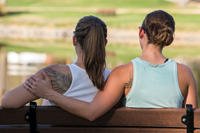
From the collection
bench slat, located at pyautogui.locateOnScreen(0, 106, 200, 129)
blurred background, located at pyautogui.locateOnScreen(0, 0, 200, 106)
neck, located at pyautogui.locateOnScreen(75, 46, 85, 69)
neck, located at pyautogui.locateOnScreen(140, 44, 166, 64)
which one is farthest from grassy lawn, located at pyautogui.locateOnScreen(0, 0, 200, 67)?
bench slat, located at pyautogui.locateOnScreen(0, 106, 200, 129)

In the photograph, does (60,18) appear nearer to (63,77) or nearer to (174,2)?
(174,2)

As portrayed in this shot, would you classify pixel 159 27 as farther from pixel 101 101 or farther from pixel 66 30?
pixel 66 30

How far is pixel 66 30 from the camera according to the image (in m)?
9.35

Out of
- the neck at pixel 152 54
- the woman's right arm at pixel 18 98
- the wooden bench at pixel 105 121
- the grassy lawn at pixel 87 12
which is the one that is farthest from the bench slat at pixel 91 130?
the grassy lawn at pixel 87 12

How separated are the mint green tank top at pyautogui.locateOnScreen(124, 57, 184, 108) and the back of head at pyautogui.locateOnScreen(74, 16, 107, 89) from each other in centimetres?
22

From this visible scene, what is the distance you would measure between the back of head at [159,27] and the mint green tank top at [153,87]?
0.39ft

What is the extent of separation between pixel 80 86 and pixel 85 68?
0.31 ft

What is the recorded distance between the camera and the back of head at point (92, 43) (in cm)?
315

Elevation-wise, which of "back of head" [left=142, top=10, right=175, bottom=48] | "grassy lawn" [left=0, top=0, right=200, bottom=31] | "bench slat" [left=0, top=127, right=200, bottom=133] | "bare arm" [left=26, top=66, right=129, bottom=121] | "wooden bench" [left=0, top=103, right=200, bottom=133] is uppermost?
"grassy lawn" [left=0, top=0, right=200, bottom=31]

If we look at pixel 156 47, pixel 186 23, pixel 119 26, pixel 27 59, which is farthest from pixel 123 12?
pixel 156 47

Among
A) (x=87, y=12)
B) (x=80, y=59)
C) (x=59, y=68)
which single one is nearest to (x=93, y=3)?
(x=87, y=12)

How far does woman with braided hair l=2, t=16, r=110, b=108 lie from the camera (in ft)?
10.2

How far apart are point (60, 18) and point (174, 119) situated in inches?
259

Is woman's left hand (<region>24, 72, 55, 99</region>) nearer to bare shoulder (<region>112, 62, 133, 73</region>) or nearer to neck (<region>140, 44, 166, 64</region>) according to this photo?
bare shoulder (<region>112, 62, 133, 73</region>)
